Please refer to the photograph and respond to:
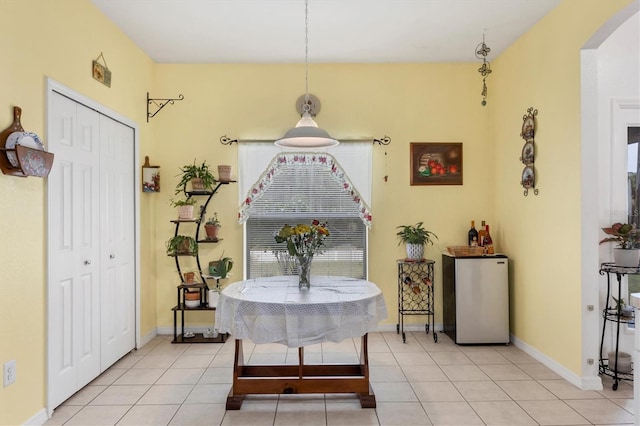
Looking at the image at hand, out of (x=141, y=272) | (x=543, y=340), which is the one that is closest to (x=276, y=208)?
(x=141, y=272)

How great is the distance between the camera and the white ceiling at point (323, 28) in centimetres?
350

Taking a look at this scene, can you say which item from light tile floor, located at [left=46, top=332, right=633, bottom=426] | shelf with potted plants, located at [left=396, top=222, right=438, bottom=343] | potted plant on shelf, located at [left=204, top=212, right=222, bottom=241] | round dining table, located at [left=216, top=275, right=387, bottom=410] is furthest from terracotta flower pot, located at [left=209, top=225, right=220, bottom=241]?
shelf with potted plants, located at [left=396, top=222, right=438, bottom=343]

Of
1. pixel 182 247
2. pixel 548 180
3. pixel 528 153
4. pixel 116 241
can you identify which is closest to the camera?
pixel 548 180

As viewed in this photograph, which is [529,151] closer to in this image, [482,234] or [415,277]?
[482,234]

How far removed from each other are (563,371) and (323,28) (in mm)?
3554

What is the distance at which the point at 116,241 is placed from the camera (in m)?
3.83

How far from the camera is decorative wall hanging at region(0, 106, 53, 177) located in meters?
2.38

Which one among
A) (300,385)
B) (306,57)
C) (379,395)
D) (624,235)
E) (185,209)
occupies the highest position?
(306,57)

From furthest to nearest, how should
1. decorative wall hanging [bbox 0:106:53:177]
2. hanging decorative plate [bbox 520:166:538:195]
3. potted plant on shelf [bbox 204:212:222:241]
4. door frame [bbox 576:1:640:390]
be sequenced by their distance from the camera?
potted plant on shelf [bbox 204:212:222:241], hanging decorative plate [bbox 520:166:538:195], door frame [bbox 576:1:640:390], decorative wall hanging [bbox 0:106:53:177]

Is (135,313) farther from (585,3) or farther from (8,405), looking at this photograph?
(585,3)

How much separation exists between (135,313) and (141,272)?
41 centimetres

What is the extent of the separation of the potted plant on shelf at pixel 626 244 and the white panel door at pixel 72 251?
4030mm

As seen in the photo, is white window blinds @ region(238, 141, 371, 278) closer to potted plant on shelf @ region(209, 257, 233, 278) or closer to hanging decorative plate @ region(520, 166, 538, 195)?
potted plant on shelf @ region(209, 257, 233, 278)

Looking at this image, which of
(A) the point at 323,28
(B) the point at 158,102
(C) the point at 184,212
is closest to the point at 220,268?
(C) the point at 184,212
